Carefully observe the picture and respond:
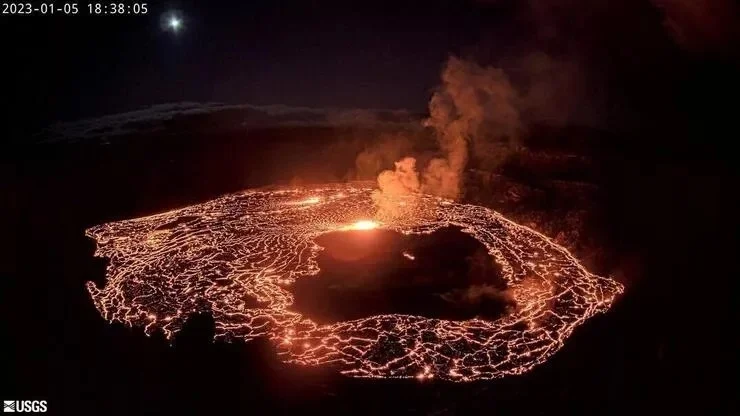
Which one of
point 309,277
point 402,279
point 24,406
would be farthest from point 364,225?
point 24,406

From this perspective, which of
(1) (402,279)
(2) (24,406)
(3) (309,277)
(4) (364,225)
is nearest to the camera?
(2) (24,406)

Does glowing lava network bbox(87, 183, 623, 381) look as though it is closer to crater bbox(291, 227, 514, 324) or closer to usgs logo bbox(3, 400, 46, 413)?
crater bbox(291, 227, 514, 324)

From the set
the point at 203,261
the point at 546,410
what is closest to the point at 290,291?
the point at 203,261

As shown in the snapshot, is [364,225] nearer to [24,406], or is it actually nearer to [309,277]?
[309,277]

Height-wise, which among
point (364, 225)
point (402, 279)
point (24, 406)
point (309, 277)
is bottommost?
point (24, 406)

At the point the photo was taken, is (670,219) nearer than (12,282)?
No

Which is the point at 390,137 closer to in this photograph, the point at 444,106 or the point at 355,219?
the point at 444,106

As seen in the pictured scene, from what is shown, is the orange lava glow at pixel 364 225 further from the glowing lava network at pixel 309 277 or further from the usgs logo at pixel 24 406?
the usgs logo at pixel 24 406
